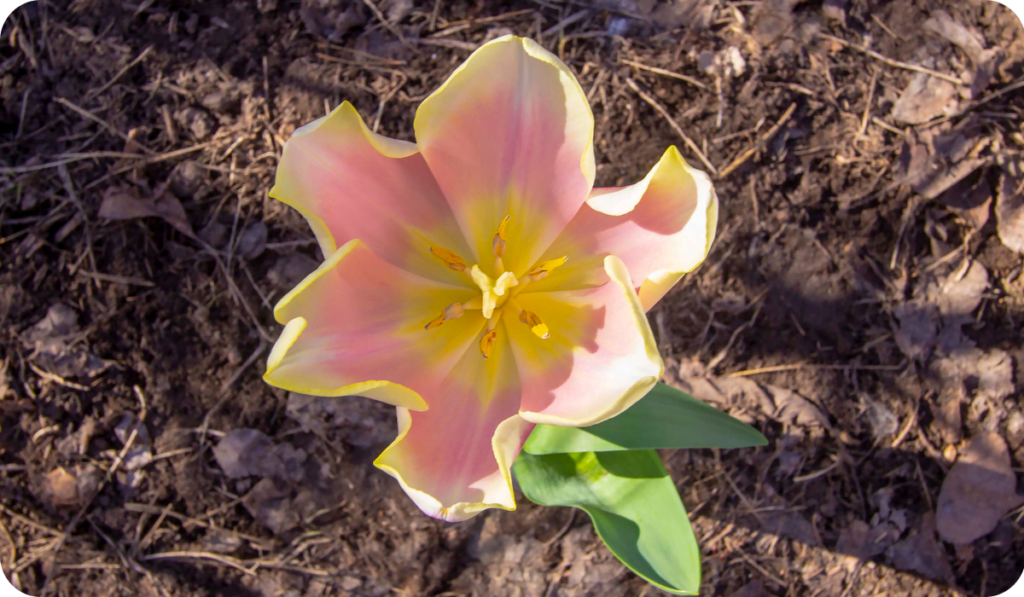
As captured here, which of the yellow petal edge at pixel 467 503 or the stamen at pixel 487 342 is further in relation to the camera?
the stamen at pixel 487 342

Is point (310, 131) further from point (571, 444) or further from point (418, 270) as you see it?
point (571, 444)

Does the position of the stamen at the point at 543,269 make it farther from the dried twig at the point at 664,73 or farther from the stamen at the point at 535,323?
the dried twig at the point at 664,73

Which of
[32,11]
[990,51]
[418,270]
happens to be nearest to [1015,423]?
[990,51]

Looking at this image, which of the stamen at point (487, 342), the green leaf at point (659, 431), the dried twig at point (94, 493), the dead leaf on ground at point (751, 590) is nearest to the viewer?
the stamen at point (487, 342)

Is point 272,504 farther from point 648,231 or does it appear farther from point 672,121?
point 672,121

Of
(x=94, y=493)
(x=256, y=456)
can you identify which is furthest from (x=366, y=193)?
(x=94, y=493)

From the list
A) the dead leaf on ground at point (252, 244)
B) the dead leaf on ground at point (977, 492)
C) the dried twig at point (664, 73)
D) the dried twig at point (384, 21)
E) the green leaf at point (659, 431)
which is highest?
the dried twig at point (384, 21)

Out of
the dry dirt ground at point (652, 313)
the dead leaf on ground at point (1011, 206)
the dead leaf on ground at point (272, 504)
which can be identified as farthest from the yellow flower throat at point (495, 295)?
the dead leaf on ground at point (1011, 206)

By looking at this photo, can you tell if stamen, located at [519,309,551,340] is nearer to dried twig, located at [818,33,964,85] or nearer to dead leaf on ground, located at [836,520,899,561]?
dead leaf on ground, located at [836,520,899,561]
